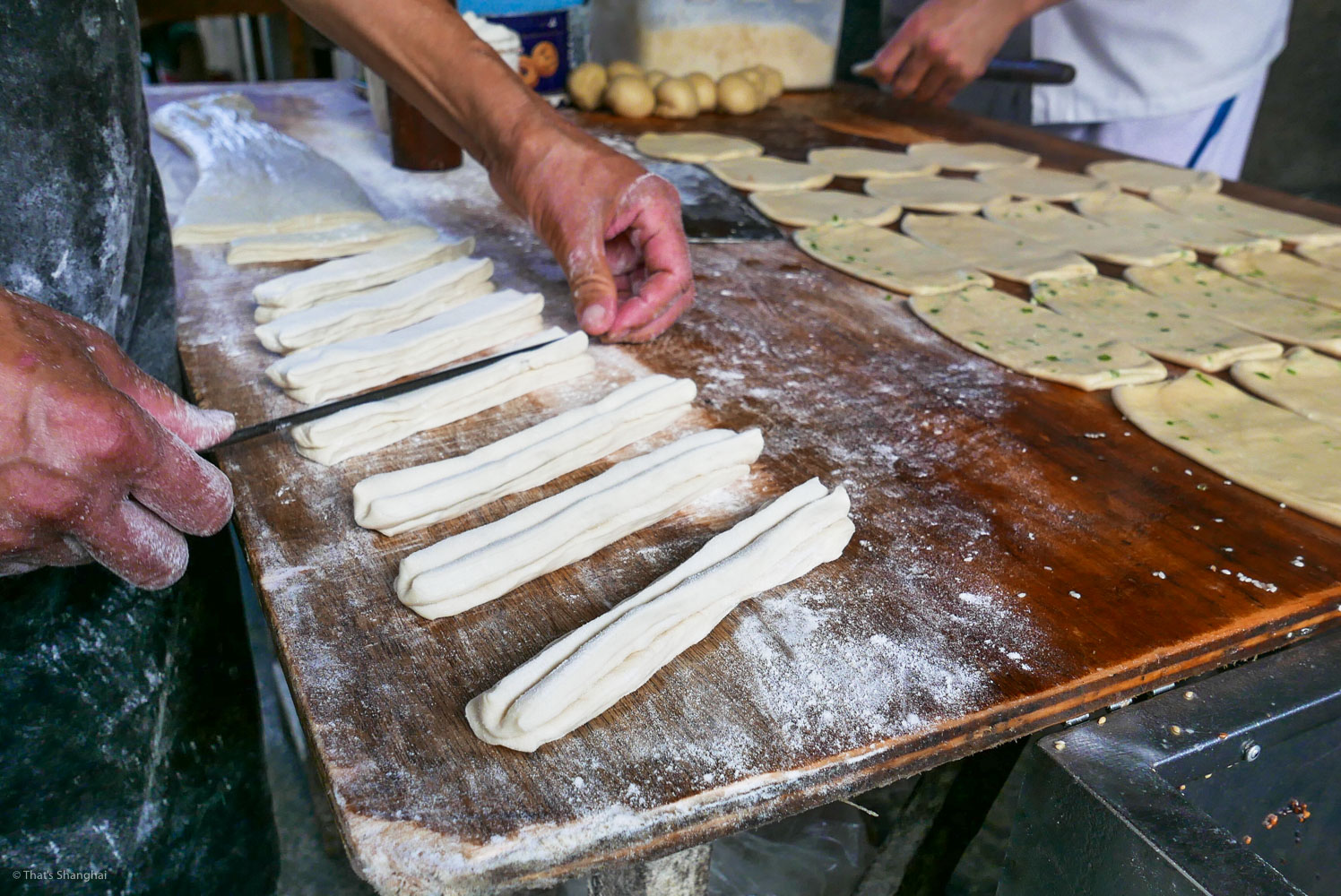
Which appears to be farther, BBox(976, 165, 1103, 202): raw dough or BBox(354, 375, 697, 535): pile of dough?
BBox(976, 165, 1103, 202): raw dough

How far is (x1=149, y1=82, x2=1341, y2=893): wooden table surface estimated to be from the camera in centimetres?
94

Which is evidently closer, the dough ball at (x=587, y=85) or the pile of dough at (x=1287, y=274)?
the pile of dough at (x=1287, y=274)

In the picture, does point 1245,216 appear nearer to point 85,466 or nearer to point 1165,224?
point 1165,224

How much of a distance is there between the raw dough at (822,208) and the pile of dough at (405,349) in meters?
1.05

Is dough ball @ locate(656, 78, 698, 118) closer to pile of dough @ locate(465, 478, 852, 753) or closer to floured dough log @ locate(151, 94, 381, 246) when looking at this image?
floured dough log @ locate(151, 94, 381, 246)

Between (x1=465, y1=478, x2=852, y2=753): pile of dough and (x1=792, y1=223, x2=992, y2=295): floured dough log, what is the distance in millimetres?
1067

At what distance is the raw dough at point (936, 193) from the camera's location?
9.27 feet

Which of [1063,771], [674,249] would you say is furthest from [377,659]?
[674,249]

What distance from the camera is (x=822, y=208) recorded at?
2736 mm

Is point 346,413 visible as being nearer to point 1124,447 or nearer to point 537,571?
point 537,571

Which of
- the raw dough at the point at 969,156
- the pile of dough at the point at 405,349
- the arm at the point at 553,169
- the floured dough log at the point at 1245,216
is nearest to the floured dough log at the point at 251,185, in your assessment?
the arm at the point at 553,169

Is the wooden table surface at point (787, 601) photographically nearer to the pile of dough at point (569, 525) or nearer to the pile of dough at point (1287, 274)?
the pile of dough at point (569, 525)

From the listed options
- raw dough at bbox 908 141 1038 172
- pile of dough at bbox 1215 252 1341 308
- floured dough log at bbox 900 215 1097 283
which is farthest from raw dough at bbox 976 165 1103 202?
pile of dough at bbox 1215 252 1341 308

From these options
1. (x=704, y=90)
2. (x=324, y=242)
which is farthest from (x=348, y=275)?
(x=704, y=90)
